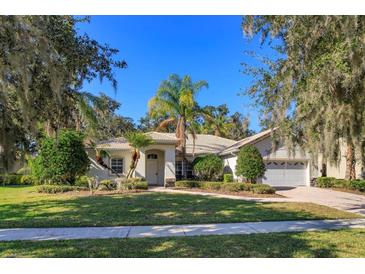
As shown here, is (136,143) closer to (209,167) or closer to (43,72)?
(209,167)

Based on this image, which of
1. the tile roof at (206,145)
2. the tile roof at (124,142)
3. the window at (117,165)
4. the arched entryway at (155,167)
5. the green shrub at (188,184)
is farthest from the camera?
the tile roof at (206,145)

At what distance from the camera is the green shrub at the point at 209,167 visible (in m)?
21.5

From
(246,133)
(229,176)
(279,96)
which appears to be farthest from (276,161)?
(246,133)

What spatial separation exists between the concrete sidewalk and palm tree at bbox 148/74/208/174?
14.2 metres

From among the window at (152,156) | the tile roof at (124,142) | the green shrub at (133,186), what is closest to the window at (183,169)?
the window at (152,156)

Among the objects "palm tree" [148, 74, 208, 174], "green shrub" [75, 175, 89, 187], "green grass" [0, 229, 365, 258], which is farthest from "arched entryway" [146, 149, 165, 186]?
"green grass" [0, 229, 365, 258]

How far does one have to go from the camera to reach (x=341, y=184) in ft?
67.6

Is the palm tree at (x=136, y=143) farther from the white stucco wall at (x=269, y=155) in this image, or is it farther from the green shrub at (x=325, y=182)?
the green shrub at (x=325, y=182)

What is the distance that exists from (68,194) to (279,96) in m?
11.4

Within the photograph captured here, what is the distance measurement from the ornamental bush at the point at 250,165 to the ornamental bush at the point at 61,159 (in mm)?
9044

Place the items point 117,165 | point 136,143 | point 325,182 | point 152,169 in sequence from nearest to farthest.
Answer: point 136,143 → point 325,182 → point 117,165 → point 152,169

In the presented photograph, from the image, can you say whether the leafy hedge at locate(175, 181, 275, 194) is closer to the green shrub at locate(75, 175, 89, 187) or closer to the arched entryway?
the arched entryway

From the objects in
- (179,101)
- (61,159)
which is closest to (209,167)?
(179,101)

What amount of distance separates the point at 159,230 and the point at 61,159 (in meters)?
11.2
